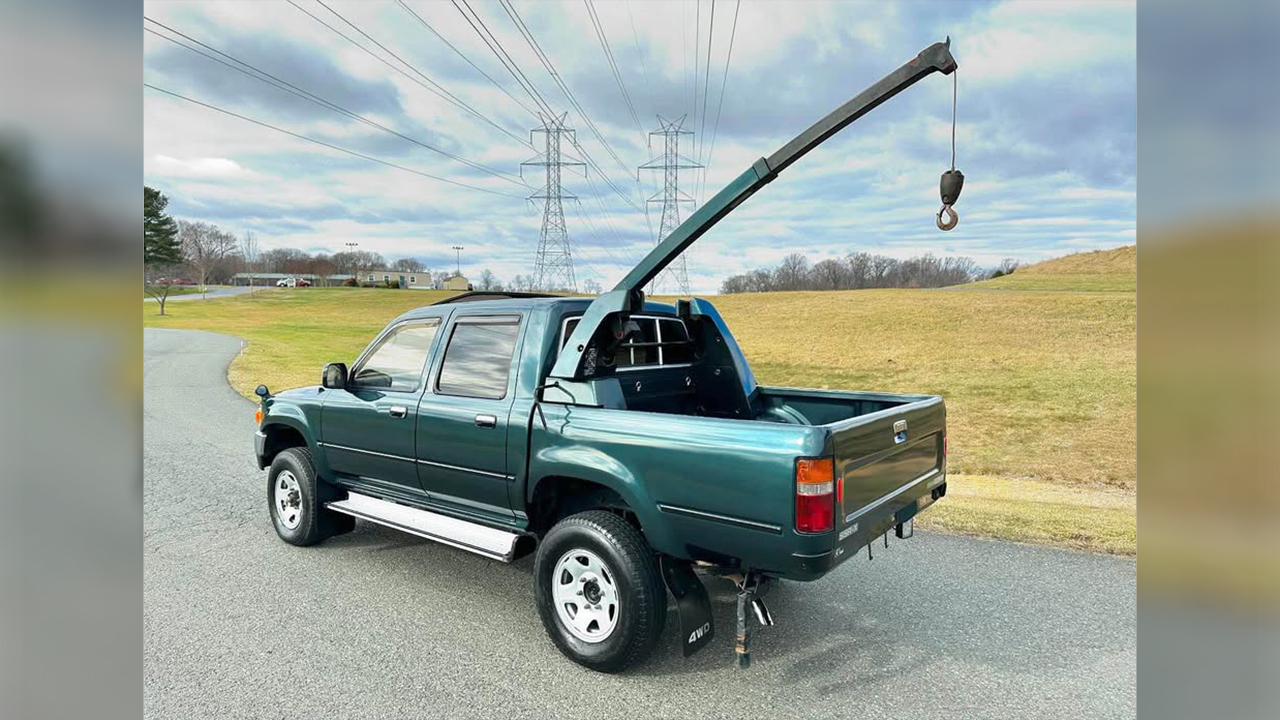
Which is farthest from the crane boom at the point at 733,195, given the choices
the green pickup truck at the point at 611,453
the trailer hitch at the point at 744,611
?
the trailer hitch at the point at 744,611

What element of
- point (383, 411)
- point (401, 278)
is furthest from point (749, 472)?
point (401, 278)

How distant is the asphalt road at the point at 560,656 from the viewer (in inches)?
130

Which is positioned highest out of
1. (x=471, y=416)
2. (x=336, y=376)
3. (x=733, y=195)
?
(x=733, y=195)

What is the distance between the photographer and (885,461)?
369 centimetres

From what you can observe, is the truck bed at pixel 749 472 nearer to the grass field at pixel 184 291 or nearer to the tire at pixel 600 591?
the tire at pixel 600 591

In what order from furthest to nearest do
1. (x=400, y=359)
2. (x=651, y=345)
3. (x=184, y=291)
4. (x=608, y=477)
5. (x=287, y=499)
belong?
(x=184, y=291)
(x=287, y=499)
(x=400, y=359)
(x=651, y=345)
(x=608, y=477)

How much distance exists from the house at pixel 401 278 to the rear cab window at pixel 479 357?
59.6m

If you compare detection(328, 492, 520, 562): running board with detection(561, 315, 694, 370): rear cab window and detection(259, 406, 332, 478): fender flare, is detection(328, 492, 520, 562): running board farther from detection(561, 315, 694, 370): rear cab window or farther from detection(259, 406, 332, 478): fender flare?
detection(561, 315, 694, 370): rear cab window

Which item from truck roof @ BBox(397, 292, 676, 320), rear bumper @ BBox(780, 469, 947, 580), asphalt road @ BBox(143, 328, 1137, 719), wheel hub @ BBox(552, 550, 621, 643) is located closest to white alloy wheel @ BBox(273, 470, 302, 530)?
asphalt road @ BBox(143, 328, 1137, 719)

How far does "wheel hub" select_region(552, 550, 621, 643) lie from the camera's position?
366 cm

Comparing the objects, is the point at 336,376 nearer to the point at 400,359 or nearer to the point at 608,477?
the point at 400,359

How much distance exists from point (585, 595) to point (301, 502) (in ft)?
9.80
